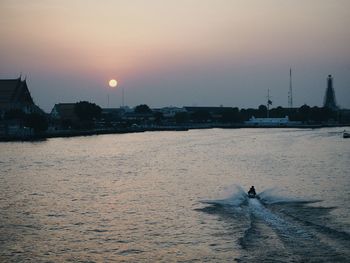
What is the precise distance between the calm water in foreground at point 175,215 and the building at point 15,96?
3436cm

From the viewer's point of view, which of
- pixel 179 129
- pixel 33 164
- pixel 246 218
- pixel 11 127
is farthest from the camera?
pixel 179 129

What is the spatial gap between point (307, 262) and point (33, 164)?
19.6m

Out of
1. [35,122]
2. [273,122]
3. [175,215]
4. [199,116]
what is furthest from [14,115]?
[273,122]

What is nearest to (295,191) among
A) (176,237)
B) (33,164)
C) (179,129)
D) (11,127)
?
(176,237)

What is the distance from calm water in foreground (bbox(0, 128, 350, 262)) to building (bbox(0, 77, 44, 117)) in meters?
34.4

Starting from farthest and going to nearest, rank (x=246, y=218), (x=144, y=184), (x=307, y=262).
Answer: (x=144, y=184) < (x=246, y=218) < (x=307, y=262)

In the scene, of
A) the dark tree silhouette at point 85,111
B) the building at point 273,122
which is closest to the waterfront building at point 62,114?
the dark tree silhouette at point 85,111

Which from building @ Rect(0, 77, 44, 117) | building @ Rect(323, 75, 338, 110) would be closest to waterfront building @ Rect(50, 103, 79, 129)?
building @ Rect(0, 77, 44, 117)

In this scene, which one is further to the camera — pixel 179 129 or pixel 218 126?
pixel 218 126

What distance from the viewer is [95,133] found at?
61625 mm

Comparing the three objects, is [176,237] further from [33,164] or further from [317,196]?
[33,164]

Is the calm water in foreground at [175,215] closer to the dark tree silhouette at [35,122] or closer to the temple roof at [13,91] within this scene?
the dark tree silhouette at [35,122]

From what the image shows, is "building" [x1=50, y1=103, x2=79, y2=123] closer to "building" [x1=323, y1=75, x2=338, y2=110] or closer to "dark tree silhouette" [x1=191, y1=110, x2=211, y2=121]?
"dark tree silhouette" [x1=191, y1=110, x2=211, y2=121]

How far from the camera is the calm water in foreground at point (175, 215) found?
866 centimetres
